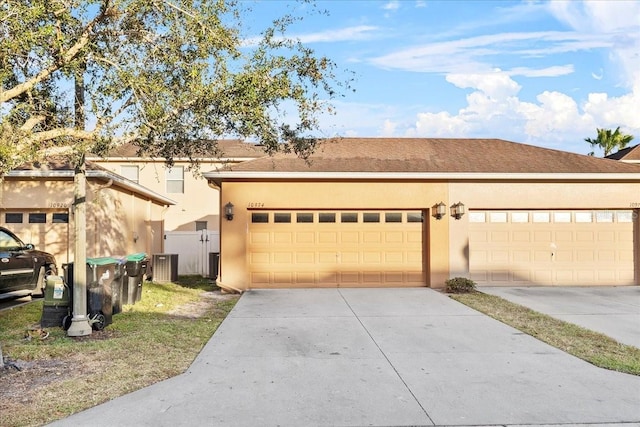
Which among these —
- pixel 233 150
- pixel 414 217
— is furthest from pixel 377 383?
pixel 233 150

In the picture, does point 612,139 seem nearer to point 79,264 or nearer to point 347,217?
point 347,217

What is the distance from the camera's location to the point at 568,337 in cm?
744

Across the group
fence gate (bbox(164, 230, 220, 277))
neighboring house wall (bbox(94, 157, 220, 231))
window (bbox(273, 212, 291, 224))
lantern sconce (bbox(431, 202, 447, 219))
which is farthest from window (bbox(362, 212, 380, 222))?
neighboring house wall (bbox(94, 157, 220, 231))

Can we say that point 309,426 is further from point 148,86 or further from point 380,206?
point 380,206

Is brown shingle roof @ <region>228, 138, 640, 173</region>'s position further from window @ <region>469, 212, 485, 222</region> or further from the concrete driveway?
the concrete driveway

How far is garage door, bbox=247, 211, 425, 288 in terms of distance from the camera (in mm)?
13305

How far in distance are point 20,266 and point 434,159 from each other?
1169 centimetres

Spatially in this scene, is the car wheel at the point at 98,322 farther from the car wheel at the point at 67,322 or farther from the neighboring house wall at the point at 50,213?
the neighboring house wall at the point at 50,213

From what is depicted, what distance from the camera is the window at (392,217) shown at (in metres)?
13.5

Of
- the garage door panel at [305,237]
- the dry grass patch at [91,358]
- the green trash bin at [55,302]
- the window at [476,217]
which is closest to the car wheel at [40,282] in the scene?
the dry grass patch at [91,358]

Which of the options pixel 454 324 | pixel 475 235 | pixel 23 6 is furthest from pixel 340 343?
pixel 475 235

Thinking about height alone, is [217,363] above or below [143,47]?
below

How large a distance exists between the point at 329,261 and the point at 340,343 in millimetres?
6288

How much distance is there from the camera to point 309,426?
414cm
